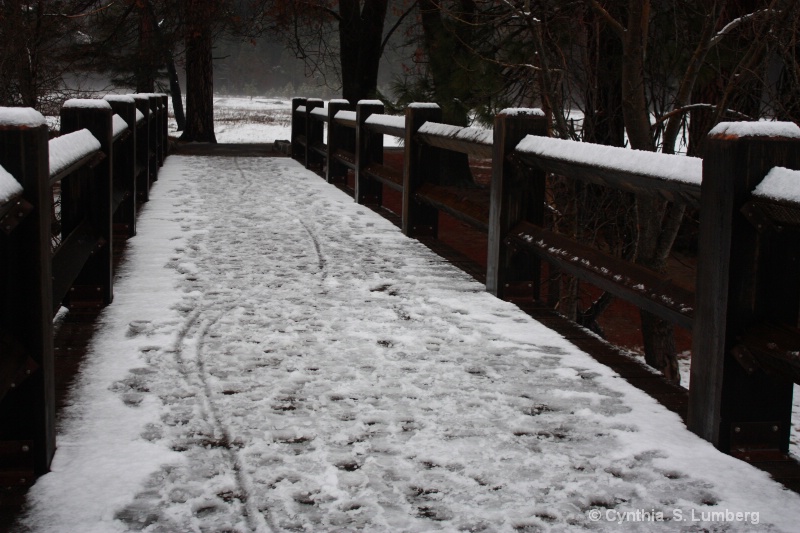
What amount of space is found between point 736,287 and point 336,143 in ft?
32.7

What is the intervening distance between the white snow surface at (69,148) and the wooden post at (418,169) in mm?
3350

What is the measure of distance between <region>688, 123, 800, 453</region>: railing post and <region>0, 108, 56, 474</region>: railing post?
2195 mm

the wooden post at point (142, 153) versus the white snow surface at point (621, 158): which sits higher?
the white snow surface at point (621, 158)

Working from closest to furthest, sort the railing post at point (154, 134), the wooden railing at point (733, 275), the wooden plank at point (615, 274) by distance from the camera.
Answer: the wooden railing at point (733, 275), the wooden plank at point (615, 274), the railing post at point (154, 134)

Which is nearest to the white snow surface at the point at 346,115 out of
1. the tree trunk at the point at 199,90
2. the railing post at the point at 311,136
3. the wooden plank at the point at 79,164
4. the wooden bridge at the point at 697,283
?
the railing post at the point at 311,136

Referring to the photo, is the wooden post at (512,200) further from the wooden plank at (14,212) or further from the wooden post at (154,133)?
the wooden post at (154,133)

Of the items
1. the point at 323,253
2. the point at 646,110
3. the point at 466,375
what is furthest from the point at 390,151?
the point at 466,375

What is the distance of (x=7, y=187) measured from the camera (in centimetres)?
281

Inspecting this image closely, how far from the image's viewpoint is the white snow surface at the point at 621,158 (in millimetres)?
3650

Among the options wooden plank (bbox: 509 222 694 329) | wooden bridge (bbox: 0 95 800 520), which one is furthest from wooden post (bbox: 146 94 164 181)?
wooden plank (bbox: 509 222 694 329)

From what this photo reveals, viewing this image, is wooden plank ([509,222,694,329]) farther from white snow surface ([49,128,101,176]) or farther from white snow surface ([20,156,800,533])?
white snow surface ([49,128,101,176])

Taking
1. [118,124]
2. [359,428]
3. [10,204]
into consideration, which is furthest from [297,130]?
[10,204]

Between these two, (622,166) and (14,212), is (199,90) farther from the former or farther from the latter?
(14,212)

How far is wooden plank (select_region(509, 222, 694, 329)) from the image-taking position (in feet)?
12.3
